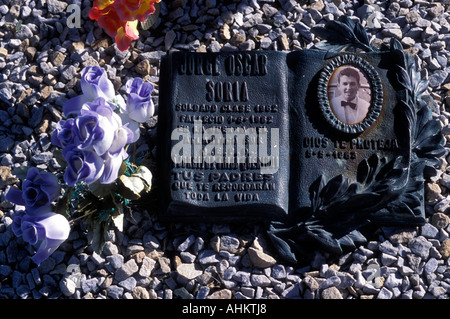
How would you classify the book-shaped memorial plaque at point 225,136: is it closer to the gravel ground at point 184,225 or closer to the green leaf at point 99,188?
the gravel ground at point 184,225

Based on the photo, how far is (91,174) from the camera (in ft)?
7.08

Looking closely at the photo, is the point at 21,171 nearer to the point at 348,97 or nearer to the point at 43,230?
the point at 43,230

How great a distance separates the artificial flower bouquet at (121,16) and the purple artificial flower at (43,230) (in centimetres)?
76

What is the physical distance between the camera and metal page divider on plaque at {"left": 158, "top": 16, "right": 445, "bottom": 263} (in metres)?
2.50

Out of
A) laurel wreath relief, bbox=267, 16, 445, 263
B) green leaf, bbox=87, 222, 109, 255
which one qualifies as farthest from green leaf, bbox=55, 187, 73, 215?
laurel wreath relief, bbox=267, 16, 445, 263

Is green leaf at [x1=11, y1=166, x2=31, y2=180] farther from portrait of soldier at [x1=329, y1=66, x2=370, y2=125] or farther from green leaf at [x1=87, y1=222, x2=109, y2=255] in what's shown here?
portrait of soldier at [x1=329, y1=66, x2=370, y2=125]

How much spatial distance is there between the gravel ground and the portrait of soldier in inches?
10.9

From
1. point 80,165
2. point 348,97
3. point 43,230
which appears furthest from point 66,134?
point 348,97

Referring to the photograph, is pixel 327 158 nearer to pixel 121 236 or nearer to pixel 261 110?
pixel 261 110

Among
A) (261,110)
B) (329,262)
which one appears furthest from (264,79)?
(329,262)

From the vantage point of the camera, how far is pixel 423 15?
2.88 meters

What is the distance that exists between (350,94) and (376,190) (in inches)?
15.6

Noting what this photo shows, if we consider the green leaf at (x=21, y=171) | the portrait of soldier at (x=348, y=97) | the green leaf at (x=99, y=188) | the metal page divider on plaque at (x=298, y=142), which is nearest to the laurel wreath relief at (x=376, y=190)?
the metal page divider on plaque at (x=298, y=142)

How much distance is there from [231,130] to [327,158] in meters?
0.39
